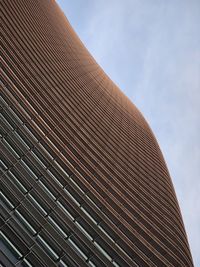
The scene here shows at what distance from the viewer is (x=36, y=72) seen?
71.7 ft

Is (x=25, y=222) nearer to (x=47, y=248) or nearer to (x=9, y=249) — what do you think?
(x=47, y=248)

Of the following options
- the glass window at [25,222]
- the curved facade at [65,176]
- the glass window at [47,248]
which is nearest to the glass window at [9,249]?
the curved facade at [65,176]

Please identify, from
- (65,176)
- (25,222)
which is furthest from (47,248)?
(65,176)

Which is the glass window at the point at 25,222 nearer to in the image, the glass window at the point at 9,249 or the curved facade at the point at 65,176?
the curved facade at the point at 65,176

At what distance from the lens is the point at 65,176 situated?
16.3 meters

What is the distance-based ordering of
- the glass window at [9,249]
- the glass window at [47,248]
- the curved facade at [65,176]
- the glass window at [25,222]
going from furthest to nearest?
1. the curved facade at [65,176]
2. the glass window at [47,248]
3. the glass window at [25,222]
4. the glass window at [9,249]

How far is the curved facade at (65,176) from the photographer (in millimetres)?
12312

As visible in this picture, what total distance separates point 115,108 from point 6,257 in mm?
27069

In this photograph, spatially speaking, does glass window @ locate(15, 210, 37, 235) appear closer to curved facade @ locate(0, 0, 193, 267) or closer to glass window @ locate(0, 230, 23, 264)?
curved facade @ locate(0, 0, 193, 267)

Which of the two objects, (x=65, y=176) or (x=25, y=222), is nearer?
(x=25, y=222)

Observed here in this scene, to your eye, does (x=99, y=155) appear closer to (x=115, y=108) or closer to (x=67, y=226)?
(x=67, y=226)

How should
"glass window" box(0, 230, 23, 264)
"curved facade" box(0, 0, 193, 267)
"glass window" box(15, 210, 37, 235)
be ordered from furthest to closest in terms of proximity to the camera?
"curved facade" box(0, 0, 193, 267) → "glass window" box(15, 210, 37, 235) → "glass window" box(0, 230, 23, 264)

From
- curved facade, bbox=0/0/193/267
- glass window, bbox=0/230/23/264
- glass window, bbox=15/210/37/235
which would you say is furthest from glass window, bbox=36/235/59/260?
glass window, bbox=0/230/23/264

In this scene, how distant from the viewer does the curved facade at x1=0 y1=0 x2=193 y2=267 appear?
40.4 ft
